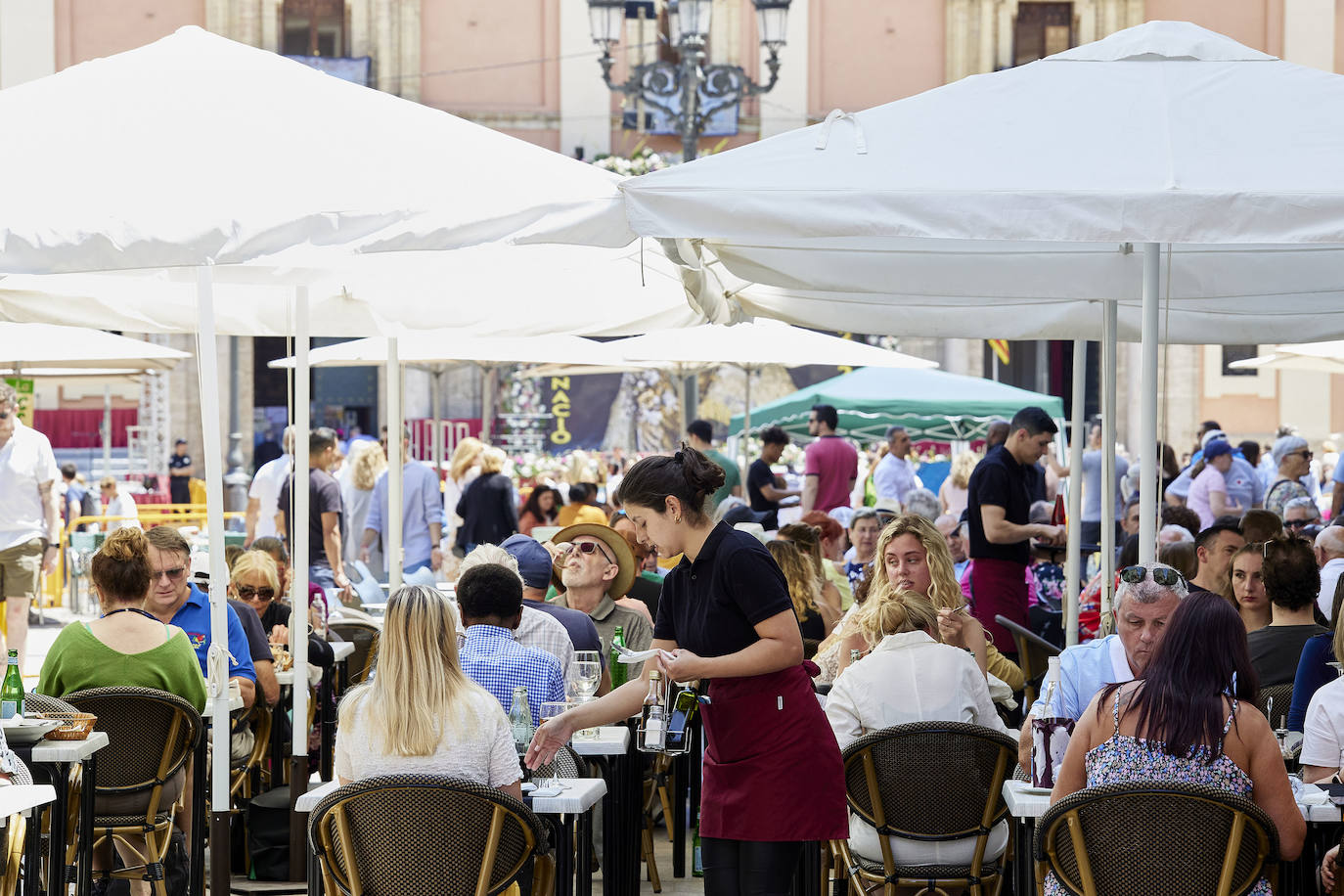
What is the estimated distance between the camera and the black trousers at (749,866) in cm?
414

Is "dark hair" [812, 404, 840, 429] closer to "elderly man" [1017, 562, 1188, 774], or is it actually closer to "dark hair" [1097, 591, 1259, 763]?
"elderly man" [1017, 562, 1188, 774]

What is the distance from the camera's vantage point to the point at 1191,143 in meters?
4.43

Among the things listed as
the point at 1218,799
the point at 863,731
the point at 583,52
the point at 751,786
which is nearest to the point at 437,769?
the point at 751,786

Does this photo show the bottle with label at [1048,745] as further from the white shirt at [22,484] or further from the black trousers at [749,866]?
the white shirt at [22,484]

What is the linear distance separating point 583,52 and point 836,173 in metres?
29.0

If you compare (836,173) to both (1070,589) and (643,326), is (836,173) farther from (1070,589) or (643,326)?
(1070,589)

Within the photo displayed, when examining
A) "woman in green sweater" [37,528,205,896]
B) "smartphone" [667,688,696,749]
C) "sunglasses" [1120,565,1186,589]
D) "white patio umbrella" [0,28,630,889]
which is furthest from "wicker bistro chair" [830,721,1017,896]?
"woman in green sweater" [37,528,205,896]

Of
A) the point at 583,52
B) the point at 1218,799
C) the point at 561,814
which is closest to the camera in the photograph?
the point at 1218,799

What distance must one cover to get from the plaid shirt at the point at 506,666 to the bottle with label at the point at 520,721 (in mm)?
186

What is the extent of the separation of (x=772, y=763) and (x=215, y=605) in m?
2.05

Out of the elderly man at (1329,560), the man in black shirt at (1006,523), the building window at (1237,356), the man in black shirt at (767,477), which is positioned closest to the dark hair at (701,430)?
the man in black shirt at (767,477)

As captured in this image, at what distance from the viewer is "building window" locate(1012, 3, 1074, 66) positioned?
33031 mm

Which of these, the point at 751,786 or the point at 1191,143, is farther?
the point at 1191,143

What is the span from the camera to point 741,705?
412cm
